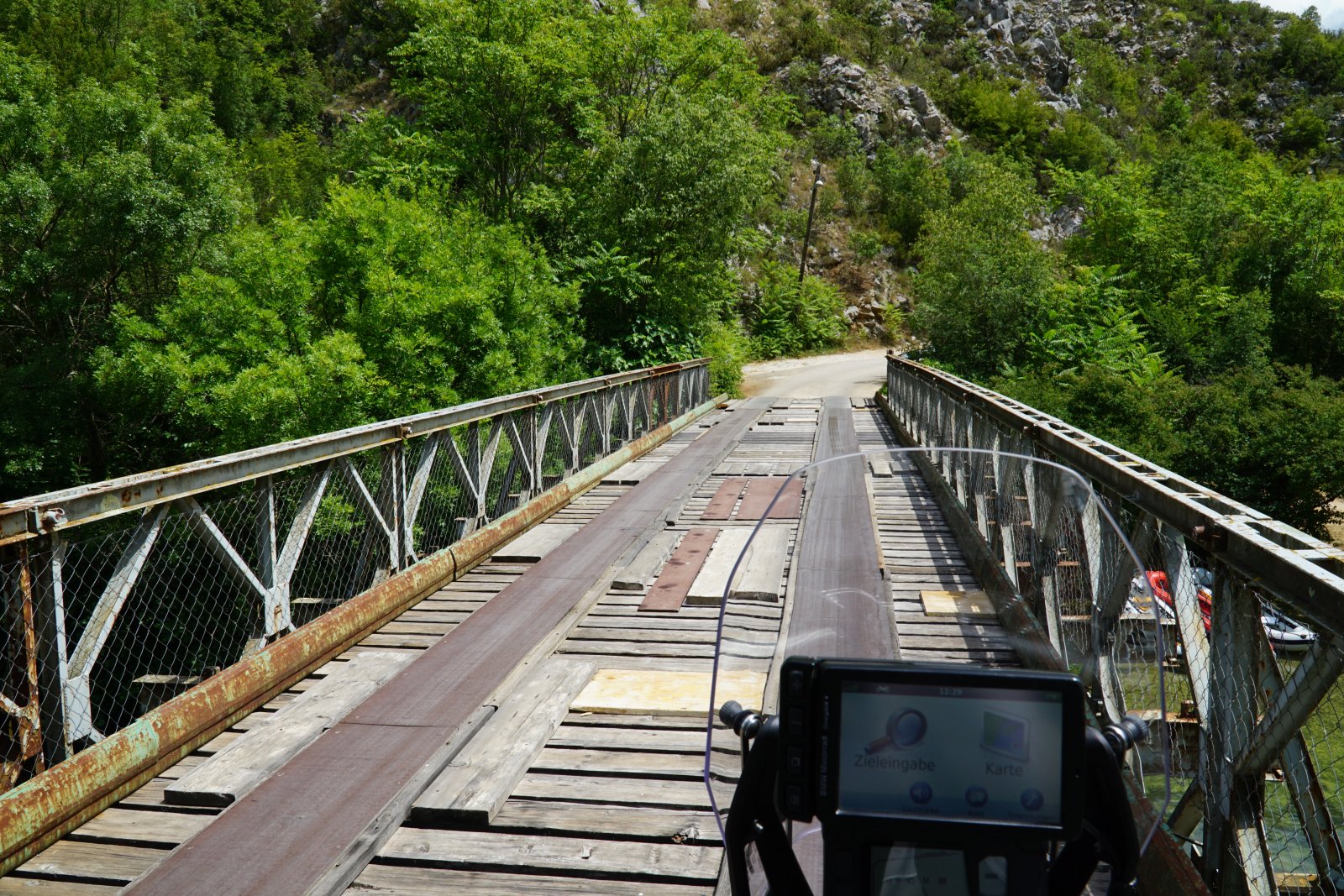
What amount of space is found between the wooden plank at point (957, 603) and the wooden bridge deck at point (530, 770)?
5 centimetres

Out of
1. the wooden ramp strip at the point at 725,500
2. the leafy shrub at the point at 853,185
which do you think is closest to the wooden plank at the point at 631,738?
the wooden ramp strip at the point at 725,500

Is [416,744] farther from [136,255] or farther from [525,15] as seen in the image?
[525,15]

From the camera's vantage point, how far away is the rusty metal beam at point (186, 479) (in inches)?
121

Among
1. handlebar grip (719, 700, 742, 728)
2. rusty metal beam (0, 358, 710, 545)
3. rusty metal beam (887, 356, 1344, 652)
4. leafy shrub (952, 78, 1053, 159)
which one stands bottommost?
handlebar grip (719, 700, 742, 728)

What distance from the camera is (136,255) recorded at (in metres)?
19.4

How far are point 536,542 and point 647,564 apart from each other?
3.78 ft

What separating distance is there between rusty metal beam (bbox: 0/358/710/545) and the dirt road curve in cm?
2214

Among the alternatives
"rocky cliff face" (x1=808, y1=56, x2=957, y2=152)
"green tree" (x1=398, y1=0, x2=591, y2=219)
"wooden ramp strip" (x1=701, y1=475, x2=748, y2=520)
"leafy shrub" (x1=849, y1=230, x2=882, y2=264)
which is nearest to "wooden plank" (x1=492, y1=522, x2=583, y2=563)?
"wooden ramp strip" (x1=701, y1=475, x2=748, y2=520)

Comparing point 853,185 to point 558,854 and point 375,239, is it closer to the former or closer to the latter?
point 375,239

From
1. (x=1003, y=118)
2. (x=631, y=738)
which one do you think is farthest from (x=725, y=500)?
(x=1003, y=118)

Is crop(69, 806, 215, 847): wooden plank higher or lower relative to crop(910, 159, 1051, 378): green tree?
lower

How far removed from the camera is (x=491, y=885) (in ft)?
8.93

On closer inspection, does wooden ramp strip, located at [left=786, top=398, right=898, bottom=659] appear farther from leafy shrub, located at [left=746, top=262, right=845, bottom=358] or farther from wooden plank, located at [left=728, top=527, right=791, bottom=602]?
leafy shrub, located at [left=746, top=262, right=845, bottom=358]

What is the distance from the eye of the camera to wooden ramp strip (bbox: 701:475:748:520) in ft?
26.0
